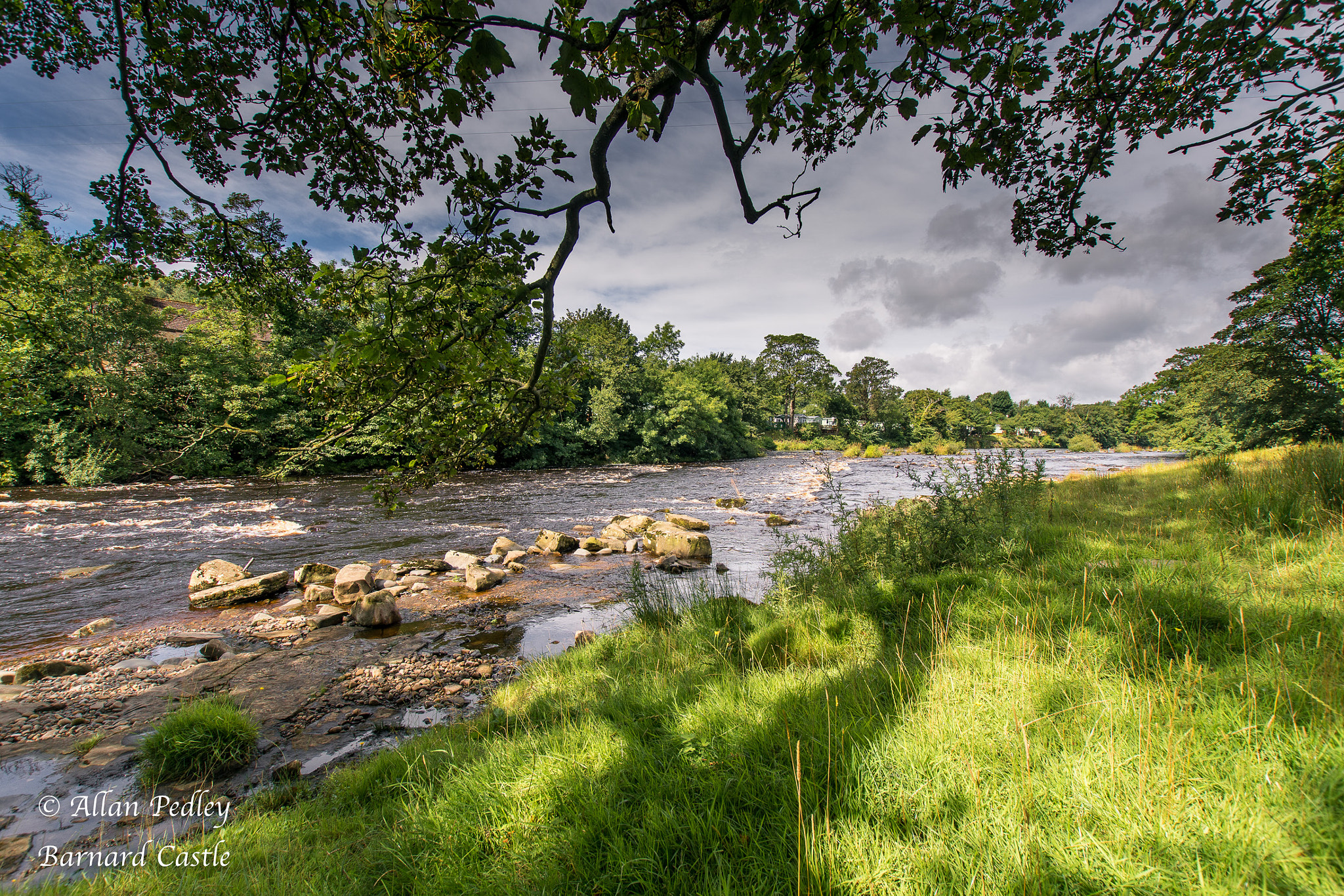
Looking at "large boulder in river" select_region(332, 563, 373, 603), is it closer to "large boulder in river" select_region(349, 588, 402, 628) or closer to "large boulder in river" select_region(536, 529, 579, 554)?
"large boulder in river" select_region(349, 588, 402, 628)

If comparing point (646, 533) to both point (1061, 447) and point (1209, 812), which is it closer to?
point (1209, 812)

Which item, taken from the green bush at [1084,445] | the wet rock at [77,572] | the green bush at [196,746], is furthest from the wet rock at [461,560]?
the green bush at [1084,445]

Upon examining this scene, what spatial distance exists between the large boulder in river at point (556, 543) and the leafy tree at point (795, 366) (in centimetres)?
5953

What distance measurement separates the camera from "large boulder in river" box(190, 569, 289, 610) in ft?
26.9

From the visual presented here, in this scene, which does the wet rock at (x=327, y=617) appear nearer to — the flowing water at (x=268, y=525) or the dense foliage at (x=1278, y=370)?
the flowing water at (x=268, y=525)

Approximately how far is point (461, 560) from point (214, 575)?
167 inches

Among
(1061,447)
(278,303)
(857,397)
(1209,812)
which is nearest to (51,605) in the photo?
(278,303)

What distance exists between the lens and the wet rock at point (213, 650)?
6.22 metres

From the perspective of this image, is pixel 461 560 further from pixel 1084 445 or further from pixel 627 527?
pixel 1084 445

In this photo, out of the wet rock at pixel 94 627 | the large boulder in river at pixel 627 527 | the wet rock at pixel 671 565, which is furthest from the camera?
the large boulder in river at pixel 627 527

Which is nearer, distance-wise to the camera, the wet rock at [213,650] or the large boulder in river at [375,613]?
the wet rock at [213,650]

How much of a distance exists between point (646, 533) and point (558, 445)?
22081mm

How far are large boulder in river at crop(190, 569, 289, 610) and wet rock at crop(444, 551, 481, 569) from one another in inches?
116

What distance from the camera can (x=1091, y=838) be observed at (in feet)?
5.14
